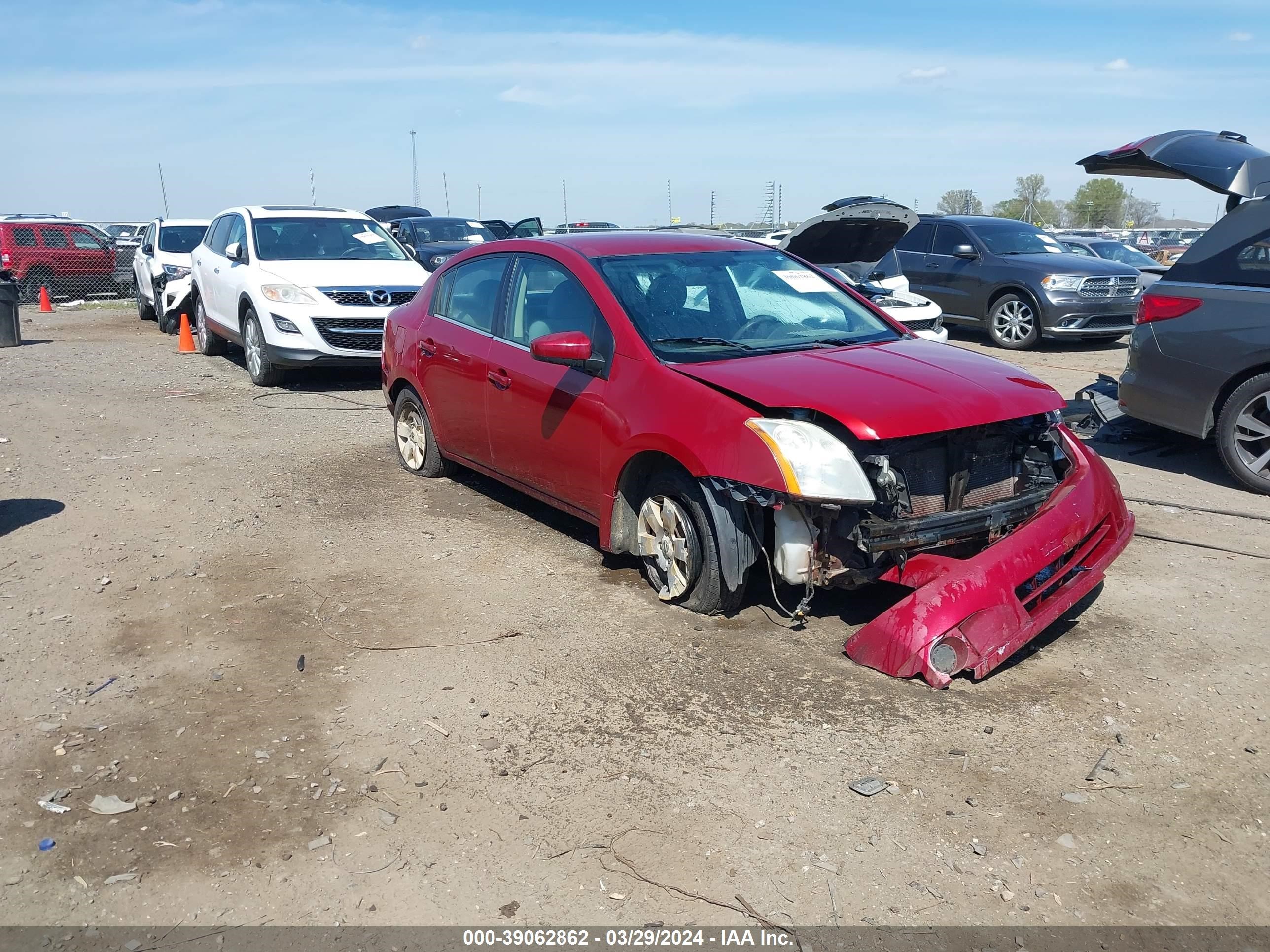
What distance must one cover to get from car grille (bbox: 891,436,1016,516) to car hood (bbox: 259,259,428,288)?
25.2 feet

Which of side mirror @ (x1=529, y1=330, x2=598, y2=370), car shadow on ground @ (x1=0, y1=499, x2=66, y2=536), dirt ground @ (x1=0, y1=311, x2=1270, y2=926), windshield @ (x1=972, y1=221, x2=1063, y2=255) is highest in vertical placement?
windshield @ (x1=972, y1=221, x2=1063, y2=255)

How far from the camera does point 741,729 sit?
392 centimetres

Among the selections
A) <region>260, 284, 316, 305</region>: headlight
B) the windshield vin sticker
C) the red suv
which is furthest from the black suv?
the red suv

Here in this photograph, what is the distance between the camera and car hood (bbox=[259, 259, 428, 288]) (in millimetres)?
11109

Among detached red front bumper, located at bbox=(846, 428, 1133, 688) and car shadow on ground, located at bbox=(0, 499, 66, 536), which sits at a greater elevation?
detached red front bumper, located at bbox=(846, 428, 1133, 688)

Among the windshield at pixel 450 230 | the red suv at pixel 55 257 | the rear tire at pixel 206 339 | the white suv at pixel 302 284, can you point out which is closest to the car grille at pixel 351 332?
the white suv at pixel 302 284

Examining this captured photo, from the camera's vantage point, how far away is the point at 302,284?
36.2 feet

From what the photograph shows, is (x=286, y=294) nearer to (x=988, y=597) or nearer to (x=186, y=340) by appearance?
(x=186, y=340)

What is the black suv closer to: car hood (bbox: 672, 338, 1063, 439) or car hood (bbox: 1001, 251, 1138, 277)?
car hood (bbox: 1001, 251, 1138, 277)

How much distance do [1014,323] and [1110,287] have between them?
123cm

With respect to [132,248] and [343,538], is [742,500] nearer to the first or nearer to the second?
[343,538]

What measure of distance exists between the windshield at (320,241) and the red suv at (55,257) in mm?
13820

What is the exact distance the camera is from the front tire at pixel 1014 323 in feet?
45.8

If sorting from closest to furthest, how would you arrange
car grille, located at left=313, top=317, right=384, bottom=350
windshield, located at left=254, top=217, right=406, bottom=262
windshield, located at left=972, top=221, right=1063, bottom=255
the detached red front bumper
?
the detached red front bumper → car grille, located at left=313, top=317, right=384, bottom=350 → windshield, located at left=254, top=217, right=406, bottom=262 → windshield, located at left=972, top=221, right=1063, bottom=255
